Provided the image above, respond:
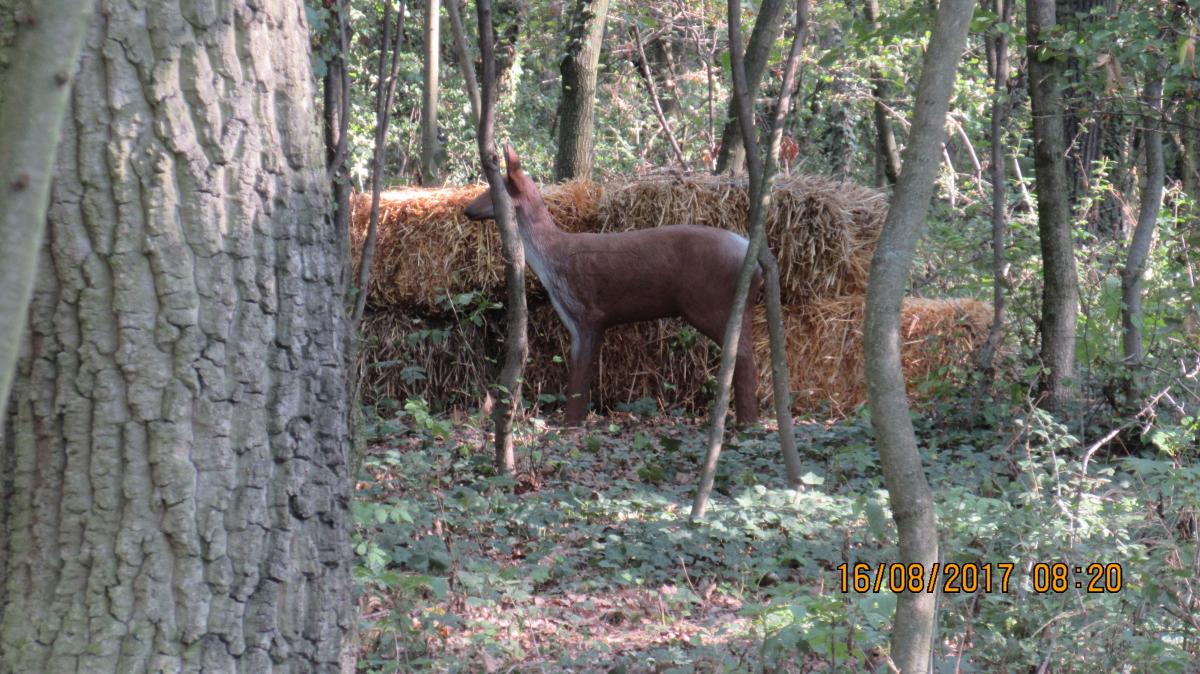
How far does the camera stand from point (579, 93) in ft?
35.7

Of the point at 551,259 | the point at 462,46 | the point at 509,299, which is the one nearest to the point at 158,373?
the point at 509,299

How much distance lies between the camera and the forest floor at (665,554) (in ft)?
11.3

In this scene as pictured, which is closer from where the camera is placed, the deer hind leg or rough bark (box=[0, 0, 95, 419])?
rough bark (box=[0, 0, 95, 419])

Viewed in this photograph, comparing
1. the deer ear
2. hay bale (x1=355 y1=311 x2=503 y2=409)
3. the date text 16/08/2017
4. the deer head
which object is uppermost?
the deer ear

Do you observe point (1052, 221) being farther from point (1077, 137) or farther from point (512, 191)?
point (512, 191)

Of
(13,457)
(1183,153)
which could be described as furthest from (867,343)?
(1183,153)

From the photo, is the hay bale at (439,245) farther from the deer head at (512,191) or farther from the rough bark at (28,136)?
the rough bark at (28,136)

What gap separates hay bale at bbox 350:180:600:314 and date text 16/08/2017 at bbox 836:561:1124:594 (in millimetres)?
5177

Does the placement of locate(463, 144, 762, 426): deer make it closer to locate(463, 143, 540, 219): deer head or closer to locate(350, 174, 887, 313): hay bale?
locate(463, 143, 540, 219): deer head

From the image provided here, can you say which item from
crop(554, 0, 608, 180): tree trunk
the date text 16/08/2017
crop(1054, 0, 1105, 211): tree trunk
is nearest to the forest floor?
the date text 16/08/2017

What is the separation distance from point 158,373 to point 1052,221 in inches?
229

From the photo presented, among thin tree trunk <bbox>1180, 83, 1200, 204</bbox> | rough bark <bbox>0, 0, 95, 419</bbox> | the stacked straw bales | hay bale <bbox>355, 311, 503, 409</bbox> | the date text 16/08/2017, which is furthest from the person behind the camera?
hay bale <bbox>355, 311, 503, 409</bbox>

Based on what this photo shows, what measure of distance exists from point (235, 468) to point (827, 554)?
2.79 meters

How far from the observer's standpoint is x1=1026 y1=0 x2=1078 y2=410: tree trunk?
21.5ft
